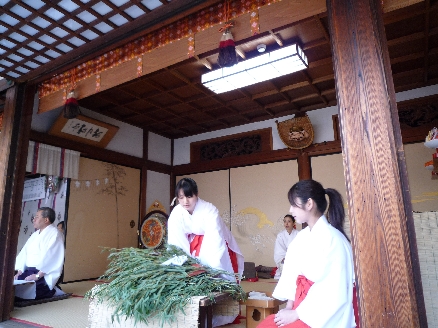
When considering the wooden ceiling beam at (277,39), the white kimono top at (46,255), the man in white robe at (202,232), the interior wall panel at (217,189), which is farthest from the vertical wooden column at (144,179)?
the man in white robe at (202,232)

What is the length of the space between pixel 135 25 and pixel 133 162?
437cm

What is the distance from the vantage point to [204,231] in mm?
2904

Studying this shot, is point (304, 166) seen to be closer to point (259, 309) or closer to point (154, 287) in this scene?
point (259, 309)

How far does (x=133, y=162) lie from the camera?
701cm

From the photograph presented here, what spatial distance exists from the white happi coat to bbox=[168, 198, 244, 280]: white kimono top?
3.38 ft

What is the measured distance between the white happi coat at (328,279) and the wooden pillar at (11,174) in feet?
10.6

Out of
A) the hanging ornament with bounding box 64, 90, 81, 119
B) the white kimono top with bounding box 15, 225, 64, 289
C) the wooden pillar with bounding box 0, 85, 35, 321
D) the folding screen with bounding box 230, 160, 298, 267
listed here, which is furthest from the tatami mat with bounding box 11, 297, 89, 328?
the folding screen with bounding box 230, 160, 298, 267

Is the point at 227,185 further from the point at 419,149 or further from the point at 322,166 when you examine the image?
the point at 419,149

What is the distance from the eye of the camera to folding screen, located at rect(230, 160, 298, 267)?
21.4 feet

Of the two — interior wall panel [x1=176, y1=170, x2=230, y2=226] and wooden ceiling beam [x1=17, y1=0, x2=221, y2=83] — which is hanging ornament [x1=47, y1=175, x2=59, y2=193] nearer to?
wooden ceiling beam [x1=17, y1=0, x2=221, y2=83]

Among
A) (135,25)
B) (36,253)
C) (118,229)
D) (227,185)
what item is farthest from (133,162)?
(135,25)

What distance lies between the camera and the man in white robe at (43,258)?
13.7 feet

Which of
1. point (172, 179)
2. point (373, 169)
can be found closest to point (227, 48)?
point (373, 169)

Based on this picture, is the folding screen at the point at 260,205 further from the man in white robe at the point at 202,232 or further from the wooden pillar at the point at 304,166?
the man in white robe at the point at 202,232
